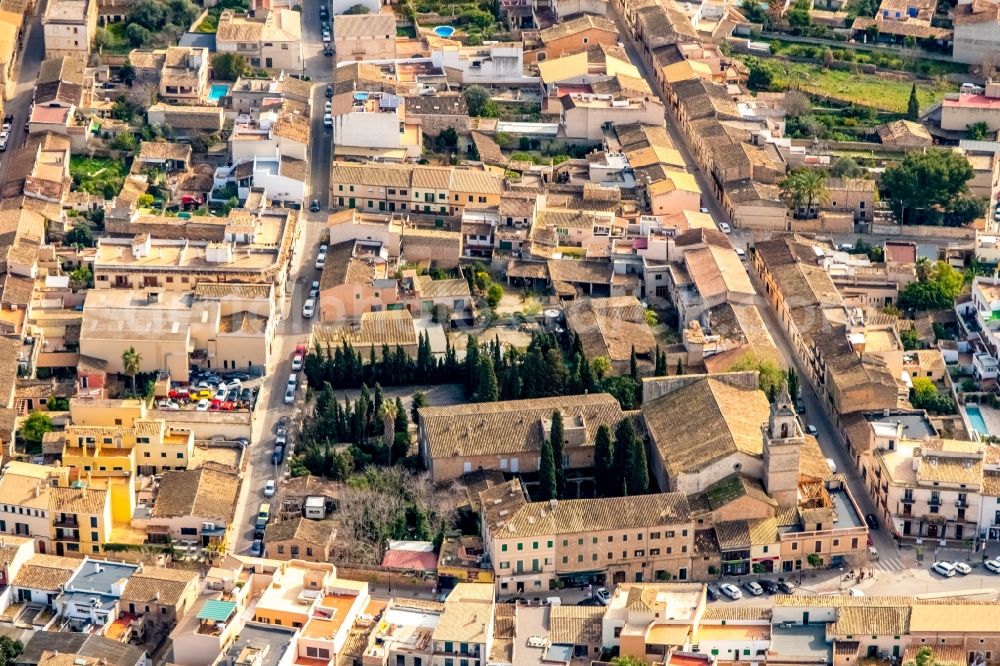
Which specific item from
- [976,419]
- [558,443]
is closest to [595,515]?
[558,443]

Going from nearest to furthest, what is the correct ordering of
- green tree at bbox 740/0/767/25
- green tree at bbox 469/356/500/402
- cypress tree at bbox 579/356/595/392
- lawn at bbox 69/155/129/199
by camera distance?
green tree at bbox 469/356/500/402, cypress tree at bbox 579/356/595/392, lawn at bbox 69/155/129/199, green tree at bbox 740/0/767/25

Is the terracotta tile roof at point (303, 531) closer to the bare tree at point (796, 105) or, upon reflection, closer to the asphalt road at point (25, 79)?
the asphalt road at point (25, 79)

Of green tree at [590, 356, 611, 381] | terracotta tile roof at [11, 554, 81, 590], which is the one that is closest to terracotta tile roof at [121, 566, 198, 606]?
terracotta tile roof at [11, 554, 81, 590]

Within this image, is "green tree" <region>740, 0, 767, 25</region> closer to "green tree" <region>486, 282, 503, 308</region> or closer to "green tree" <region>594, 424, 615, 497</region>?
"green tree" <region>486, 282, 503, 308</region>

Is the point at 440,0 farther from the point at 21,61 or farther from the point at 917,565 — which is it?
the point at 917,565

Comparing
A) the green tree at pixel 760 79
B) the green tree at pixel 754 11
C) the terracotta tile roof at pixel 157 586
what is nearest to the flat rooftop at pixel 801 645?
the terracotta tile roof at pixel 157 586

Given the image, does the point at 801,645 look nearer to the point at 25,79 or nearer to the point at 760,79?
the point at 760,79

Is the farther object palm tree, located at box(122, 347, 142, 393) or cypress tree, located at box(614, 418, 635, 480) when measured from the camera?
palm tree, located at box(122, 347, 142, 393)
